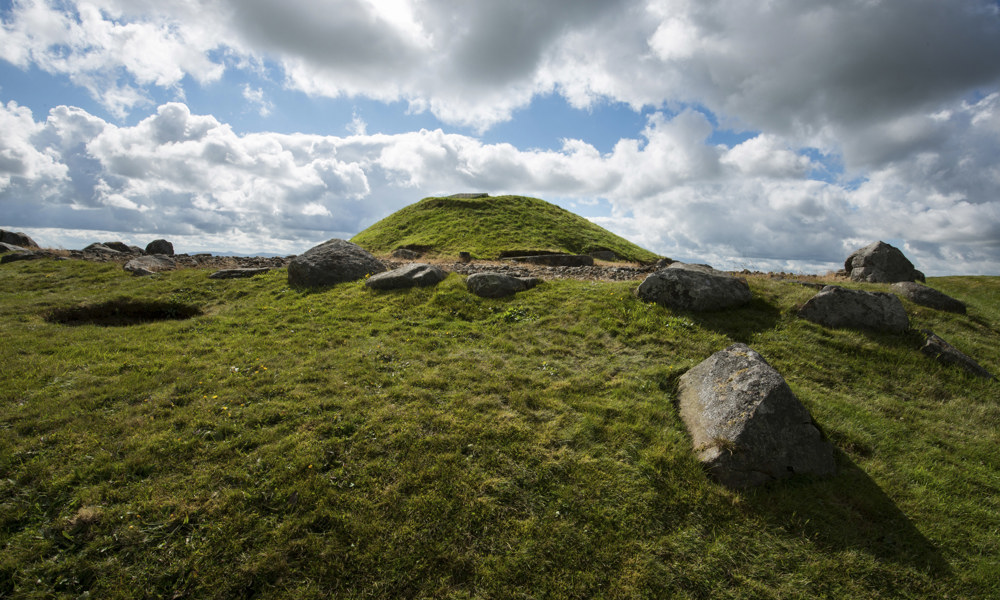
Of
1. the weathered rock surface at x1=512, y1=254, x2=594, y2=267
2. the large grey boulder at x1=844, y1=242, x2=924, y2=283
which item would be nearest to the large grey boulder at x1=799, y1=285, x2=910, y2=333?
the large grey boulder at x1=844, y1=242, x2=924, y2=283

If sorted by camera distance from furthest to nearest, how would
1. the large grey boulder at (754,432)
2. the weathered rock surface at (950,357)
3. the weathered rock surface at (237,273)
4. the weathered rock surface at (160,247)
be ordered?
the weathered rock surface at (160,247) < the weathered rock surface at (237,273) < the weathered rock surface at (950,357) < the large grey boulder at (754,432)

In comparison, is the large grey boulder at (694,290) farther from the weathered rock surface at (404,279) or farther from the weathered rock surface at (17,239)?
the weathered rock surface at (17,239)

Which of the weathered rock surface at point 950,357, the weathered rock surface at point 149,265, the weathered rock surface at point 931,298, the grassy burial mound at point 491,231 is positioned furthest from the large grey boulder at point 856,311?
the weathered rock surface at point 149,265

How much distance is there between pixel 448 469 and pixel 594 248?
41.8 metres

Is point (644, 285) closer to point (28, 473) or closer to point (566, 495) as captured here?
point (566, 495)

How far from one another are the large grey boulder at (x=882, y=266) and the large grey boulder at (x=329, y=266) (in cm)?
2843

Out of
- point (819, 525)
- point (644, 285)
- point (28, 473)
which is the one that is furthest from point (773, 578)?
point (28, 473)

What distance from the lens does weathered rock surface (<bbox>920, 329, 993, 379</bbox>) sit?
1216cm

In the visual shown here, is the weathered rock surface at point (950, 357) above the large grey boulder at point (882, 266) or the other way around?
the other way around

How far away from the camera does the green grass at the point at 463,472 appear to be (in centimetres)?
589

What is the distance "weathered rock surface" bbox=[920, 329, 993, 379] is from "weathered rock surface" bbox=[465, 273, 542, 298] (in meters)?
13.8

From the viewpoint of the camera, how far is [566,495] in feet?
23.6

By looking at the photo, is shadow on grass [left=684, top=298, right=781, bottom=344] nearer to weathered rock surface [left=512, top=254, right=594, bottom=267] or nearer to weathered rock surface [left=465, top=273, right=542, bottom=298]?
weathered rock surface [left=465, top=273, right=542, bottom=298]

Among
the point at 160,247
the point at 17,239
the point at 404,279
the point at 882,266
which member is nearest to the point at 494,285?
the point at 404,279
